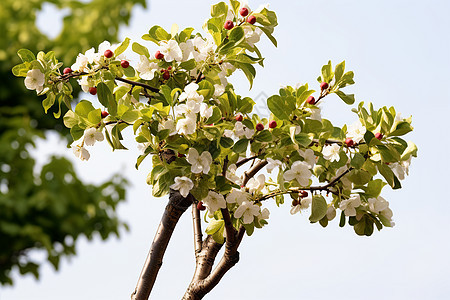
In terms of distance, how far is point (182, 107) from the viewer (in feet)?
5.04

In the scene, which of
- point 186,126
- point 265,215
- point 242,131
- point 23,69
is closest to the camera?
point 186,126

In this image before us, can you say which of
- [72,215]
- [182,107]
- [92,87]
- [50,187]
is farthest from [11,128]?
[182,107]

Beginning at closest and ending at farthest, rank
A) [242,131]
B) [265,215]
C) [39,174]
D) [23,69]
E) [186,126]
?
1. [186,126]
2. [242,131]
3. [23,69]
4. [265,215]
5. [39,174]

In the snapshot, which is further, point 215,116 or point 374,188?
point 374,188

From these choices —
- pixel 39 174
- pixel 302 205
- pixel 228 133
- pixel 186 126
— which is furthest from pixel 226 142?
pixel 39 174

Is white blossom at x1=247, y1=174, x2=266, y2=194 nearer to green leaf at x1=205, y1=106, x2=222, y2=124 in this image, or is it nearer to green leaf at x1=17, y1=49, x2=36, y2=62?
green leaf at x1=205, y1=106, x2=222, y2=124

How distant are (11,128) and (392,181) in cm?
558

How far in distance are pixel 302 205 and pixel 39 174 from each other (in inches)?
187

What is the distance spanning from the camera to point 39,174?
19.3 ft

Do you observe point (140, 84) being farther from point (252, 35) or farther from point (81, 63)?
point (252, 35)

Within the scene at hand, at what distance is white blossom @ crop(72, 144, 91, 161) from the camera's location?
169 cm

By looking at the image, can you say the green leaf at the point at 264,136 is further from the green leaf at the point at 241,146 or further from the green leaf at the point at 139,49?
→ the green leaf at the point at 139,49

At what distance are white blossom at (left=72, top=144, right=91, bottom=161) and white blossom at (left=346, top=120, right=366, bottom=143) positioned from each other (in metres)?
0.98

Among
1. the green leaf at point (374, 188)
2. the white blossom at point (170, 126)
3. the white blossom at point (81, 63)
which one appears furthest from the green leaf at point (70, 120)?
the green leaf at point (374, 188)
